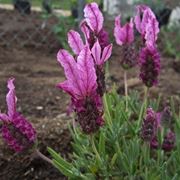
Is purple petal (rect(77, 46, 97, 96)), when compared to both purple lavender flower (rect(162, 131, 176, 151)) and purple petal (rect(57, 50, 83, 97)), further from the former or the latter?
purple lavender flower (rect(162, 131, 176, 151))

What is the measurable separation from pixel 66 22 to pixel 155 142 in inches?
125

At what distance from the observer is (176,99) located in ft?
9.88

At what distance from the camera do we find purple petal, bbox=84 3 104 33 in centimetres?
148

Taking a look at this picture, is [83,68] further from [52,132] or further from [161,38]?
[161,38]

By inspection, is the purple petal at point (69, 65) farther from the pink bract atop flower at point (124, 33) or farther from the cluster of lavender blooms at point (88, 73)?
the pink bract atop flower at point (124, 33)

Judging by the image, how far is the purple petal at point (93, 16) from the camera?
4.86ft

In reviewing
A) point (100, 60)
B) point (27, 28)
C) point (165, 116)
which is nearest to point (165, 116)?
point (165, 116)

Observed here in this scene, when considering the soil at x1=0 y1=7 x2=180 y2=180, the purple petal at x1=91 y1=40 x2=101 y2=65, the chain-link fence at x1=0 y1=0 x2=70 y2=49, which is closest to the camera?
the purple petal at x1=91 y1=40 x2=101 y2=65

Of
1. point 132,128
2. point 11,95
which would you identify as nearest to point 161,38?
point 132,128

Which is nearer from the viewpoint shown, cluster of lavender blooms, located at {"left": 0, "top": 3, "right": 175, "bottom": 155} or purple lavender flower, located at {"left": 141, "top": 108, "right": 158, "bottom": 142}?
cluster of lavender blooms, located at {"left": 0, "top": 3, "right": 175, "bottom": 155}

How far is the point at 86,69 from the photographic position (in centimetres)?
123

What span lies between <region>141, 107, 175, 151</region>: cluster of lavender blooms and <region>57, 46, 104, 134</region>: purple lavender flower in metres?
0.19

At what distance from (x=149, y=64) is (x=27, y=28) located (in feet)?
12.6

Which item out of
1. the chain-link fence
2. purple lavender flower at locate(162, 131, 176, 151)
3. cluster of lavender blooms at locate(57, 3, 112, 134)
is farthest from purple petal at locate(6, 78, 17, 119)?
the chain-link fence
